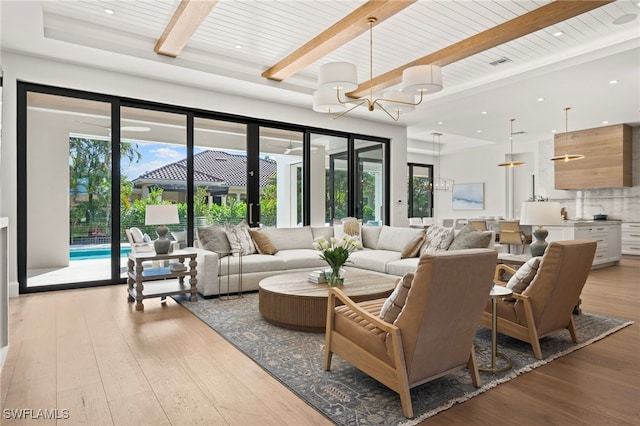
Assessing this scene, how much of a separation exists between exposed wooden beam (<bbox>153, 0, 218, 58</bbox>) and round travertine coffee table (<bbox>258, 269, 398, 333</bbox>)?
2.66 m

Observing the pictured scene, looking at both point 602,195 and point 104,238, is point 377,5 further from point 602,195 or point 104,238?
point 602,195

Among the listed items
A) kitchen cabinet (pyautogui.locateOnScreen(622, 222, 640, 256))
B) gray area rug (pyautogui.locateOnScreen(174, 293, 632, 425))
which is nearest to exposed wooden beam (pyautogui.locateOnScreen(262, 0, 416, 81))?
gray area rug (pyautogui.locateOnScreen(174, 293, 632, 425))

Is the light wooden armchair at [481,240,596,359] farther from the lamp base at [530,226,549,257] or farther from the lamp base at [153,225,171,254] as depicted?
the lamp base at [153,225,171,254]

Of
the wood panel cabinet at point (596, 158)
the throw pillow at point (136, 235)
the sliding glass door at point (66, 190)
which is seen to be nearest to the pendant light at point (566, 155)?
the wood panel cabinet at point (596, 158)

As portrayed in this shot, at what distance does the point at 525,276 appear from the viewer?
9.22 feet

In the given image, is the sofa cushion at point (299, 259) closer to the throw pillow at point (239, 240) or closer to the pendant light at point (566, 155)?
the throw pillow at point (239, 240)

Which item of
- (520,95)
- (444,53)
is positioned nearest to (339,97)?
(444,53)

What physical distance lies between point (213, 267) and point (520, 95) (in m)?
5.36

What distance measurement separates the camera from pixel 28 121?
4656mm

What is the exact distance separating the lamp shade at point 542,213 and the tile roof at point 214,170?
4.08m

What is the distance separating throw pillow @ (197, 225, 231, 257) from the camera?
477 cm

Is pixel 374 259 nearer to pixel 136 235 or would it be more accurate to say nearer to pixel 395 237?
pixel 395 237

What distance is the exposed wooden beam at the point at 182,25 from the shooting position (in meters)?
3.47

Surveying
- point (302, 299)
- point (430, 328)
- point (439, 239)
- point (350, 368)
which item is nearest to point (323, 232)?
point (439, 239)
